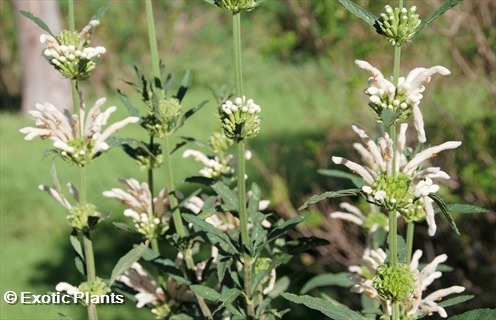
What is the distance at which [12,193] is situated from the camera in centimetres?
446

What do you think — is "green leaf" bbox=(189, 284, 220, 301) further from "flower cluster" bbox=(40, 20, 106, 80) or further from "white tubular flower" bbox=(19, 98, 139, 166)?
"flower cluster" bbox=(40, 20, 106, 80)

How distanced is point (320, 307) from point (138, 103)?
5.77m

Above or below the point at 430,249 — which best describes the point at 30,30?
above

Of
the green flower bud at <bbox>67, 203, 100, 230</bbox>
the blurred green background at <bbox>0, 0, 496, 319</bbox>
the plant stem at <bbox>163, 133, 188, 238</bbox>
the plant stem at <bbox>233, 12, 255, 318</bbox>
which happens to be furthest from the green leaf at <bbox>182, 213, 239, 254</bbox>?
the blurred green background at <bbox>0, 0, 496, 319</bbox>

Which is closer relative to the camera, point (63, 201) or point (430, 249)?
point (63, 201)

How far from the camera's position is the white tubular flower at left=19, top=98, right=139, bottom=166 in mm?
1315

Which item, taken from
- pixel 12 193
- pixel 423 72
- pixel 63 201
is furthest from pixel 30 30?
pixel 423 72

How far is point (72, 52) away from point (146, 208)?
371 millimetres

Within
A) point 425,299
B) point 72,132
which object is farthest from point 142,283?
point 425,299

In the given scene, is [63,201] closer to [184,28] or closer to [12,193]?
[12,193]

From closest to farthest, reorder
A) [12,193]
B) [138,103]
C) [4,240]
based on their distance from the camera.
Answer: [4,240]
[12,193]
[138,103]

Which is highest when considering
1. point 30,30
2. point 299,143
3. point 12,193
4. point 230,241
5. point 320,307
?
point 30,30

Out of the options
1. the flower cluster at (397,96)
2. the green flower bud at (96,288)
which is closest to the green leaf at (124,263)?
the green flower bud at (96,288)

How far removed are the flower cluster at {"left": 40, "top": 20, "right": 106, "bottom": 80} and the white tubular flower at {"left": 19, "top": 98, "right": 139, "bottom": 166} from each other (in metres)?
0.07
